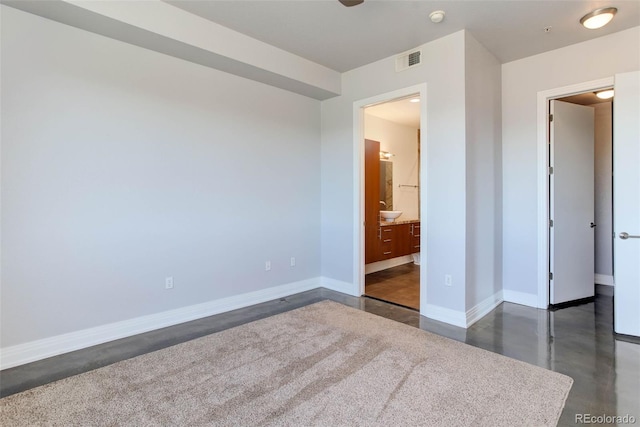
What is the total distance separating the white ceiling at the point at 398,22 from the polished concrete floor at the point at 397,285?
289 centimetres

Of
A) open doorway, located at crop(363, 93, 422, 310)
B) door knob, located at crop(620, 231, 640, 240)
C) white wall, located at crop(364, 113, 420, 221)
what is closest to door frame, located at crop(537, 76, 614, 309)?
door knob, located at crop(620, 231, 640, 240)

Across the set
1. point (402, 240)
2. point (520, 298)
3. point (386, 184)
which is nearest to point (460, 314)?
point (520, 298)

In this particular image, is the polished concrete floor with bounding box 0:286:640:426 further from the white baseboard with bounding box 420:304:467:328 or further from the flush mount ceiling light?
the flush mount ceiling light

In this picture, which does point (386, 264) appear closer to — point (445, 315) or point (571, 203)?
point (445, 315)

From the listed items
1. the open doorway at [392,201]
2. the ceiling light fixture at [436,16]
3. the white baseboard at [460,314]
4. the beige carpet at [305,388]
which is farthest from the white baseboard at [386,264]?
the ceiling light fixture at [436,16]

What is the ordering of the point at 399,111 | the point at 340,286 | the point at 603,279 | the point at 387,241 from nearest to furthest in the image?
the point at 340,286 → the point at 603,279 → the point at 387,241 → the point at 399,111

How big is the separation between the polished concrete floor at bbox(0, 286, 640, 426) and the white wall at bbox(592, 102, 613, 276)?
97 cm

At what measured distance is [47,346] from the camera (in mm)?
2576

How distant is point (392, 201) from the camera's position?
6527 mm

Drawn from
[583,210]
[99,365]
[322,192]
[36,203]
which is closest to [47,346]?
[99,365]

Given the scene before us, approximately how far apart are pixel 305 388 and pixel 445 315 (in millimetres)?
1826

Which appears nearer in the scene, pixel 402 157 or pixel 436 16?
pixel 436 16

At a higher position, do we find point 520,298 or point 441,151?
point 441,151

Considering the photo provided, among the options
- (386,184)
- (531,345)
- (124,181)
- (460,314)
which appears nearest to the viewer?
A: (531,345)
